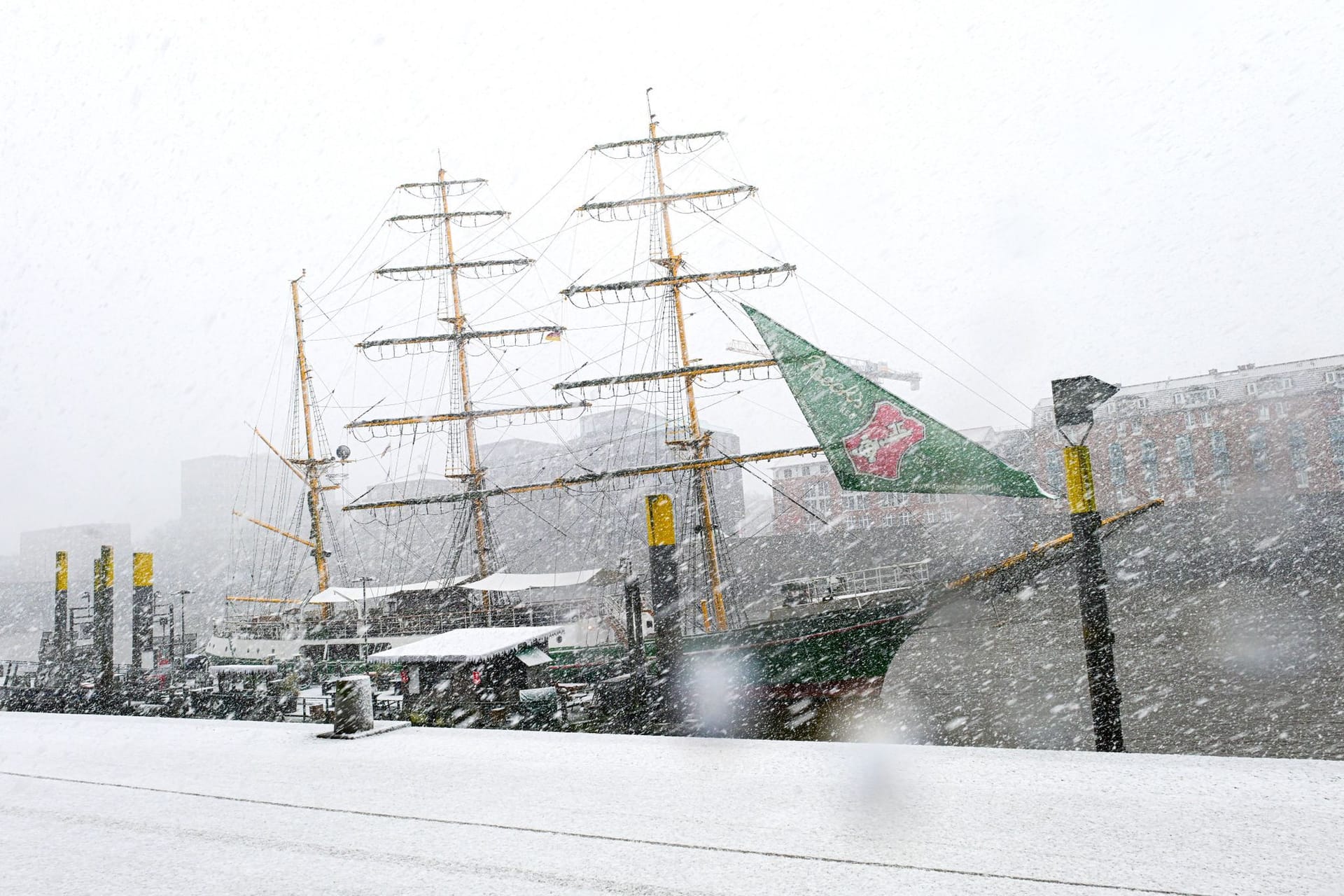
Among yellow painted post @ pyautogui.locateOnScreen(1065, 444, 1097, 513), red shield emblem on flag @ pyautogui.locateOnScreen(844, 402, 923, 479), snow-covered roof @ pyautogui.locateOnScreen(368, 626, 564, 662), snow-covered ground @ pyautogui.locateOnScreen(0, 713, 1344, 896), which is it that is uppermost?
red shield emblem on flag @ pyautogui.locateOnScreen(844, 402, 923, 479)

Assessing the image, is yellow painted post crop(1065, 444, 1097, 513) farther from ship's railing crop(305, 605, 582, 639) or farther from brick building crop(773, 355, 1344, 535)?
brick building crop(773, 355, 1344, 535)

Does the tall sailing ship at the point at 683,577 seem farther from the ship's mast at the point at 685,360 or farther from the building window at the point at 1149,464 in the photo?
the building window at the point at 1149,464

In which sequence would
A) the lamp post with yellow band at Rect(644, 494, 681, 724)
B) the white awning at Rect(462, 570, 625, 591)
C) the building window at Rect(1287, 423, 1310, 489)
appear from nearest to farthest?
the lamp post with yellow band at Rect(644, 494, 681, 724), the white awning at Rect(462, 570, 625, 591), the building window at Rect(1287, 423, 1310, 489)

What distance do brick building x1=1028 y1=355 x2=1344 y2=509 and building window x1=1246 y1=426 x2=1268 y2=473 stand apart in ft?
0.14

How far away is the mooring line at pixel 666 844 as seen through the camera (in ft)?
11.4

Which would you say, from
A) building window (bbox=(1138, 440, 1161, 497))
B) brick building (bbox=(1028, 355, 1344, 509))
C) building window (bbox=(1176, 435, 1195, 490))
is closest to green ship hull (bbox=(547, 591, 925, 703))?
brick building (bbox=(1028, 355, 1344, 509))

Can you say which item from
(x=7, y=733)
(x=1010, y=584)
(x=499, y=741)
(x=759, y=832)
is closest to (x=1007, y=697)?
(x=1010, y=584)

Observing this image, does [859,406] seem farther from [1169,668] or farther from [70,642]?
[70,642]

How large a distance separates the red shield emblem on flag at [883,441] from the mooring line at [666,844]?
6177 millimetres

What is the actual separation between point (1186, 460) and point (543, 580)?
4608 cm

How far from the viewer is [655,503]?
1030 centimetres

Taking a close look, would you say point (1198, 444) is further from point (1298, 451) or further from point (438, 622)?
point (438, 622)

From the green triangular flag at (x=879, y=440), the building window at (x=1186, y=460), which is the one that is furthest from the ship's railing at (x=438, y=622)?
the building window at (x=1186, y=460)

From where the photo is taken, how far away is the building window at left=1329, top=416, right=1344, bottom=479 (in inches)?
1896
